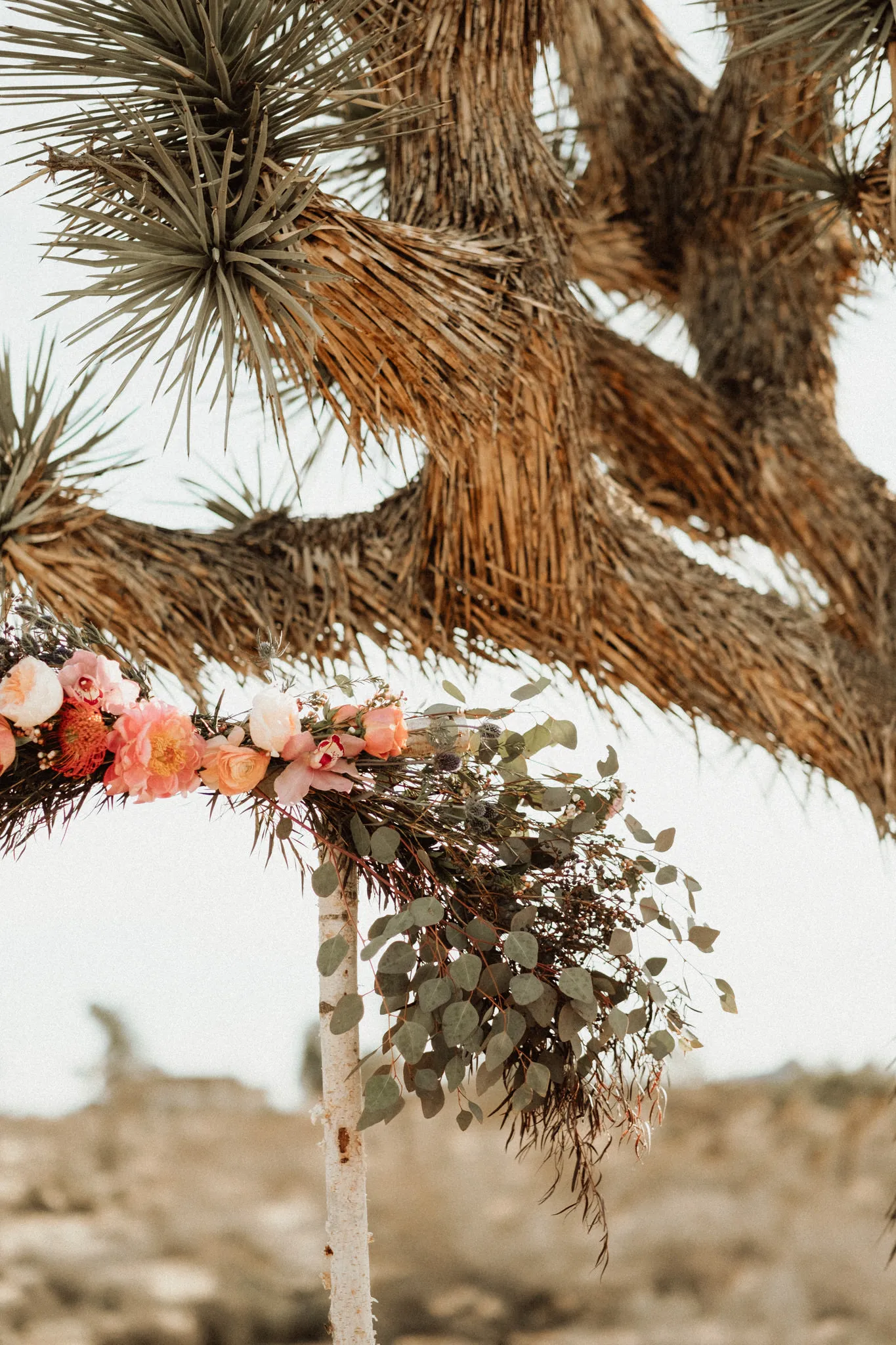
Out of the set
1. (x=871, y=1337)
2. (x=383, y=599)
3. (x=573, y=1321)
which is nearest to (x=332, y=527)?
(x=383, y=599)

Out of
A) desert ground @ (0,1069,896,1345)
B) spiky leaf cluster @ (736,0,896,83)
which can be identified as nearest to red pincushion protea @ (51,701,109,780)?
desert ground @ (0,1069,896,1345)

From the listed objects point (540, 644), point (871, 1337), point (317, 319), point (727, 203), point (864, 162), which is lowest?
point (871, 1337)

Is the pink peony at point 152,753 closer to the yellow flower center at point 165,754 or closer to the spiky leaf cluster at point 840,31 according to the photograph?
the yellow flower center at point 165,754

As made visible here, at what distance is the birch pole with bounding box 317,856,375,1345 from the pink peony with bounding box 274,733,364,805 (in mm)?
109

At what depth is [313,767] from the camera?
1.08 m

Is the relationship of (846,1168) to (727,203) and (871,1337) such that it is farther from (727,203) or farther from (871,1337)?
(727,203)

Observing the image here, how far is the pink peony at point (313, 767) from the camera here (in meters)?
1.07

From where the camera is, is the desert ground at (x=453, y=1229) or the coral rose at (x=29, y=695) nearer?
the coral rose at (x=29, y=695)

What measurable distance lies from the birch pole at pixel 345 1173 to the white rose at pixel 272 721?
156mm

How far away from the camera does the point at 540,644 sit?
7.26 feet

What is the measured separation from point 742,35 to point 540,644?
145cm

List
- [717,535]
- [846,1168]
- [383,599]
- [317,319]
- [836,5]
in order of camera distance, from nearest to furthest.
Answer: [317,319]
[836,5]
[383,599]
[846,1168]
[717,535]

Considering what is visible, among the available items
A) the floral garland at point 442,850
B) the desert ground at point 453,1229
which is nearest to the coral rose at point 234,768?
→ the floral garland at point 442,850

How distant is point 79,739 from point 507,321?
111 cm
